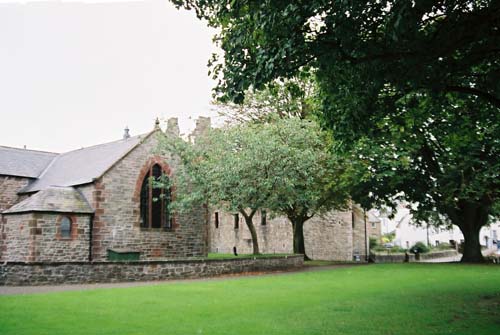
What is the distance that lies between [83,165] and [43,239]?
7.50 metres

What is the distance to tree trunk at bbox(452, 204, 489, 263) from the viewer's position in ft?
103

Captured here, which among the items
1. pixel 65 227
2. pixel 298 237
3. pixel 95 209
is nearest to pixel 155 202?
pixel 95 209

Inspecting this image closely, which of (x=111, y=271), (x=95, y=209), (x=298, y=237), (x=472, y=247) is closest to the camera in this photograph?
(x=111, y=271)

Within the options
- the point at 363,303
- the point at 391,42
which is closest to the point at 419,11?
the point at 391,42

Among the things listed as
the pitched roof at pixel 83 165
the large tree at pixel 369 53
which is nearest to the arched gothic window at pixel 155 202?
the pitched roof at pixel 83 165

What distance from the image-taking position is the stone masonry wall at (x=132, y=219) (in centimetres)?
2784

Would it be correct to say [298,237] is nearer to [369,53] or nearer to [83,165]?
[83,165]

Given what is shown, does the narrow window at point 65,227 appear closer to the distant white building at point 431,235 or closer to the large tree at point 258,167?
the large tree at point 258,167

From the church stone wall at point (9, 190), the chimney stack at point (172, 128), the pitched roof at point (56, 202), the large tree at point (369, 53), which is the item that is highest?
the chimney stack at point (172, 128)

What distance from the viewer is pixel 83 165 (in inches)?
1256

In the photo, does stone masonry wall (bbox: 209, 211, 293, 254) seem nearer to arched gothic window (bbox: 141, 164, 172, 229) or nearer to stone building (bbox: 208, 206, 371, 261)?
stone building (bbox: 208, 206, 371, 261)

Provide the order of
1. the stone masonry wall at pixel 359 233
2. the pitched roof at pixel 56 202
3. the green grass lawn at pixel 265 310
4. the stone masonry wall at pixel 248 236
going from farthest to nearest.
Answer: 1. the stone masonry wall at pixel 248 236
2. the stone masonry wall at pixel 359 233
3. the pitched roof at pixel 56 202
4. the green grass lawn at pixel 265 310

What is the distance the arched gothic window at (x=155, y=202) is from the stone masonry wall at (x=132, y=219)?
41 centimetres

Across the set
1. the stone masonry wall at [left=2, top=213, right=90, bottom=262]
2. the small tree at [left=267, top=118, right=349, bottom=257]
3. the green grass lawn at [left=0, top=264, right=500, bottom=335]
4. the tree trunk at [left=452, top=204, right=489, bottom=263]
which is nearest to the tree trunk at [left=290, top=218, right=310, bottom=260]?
the small tree at [left=267, top=118, right=349, bottom=257]
